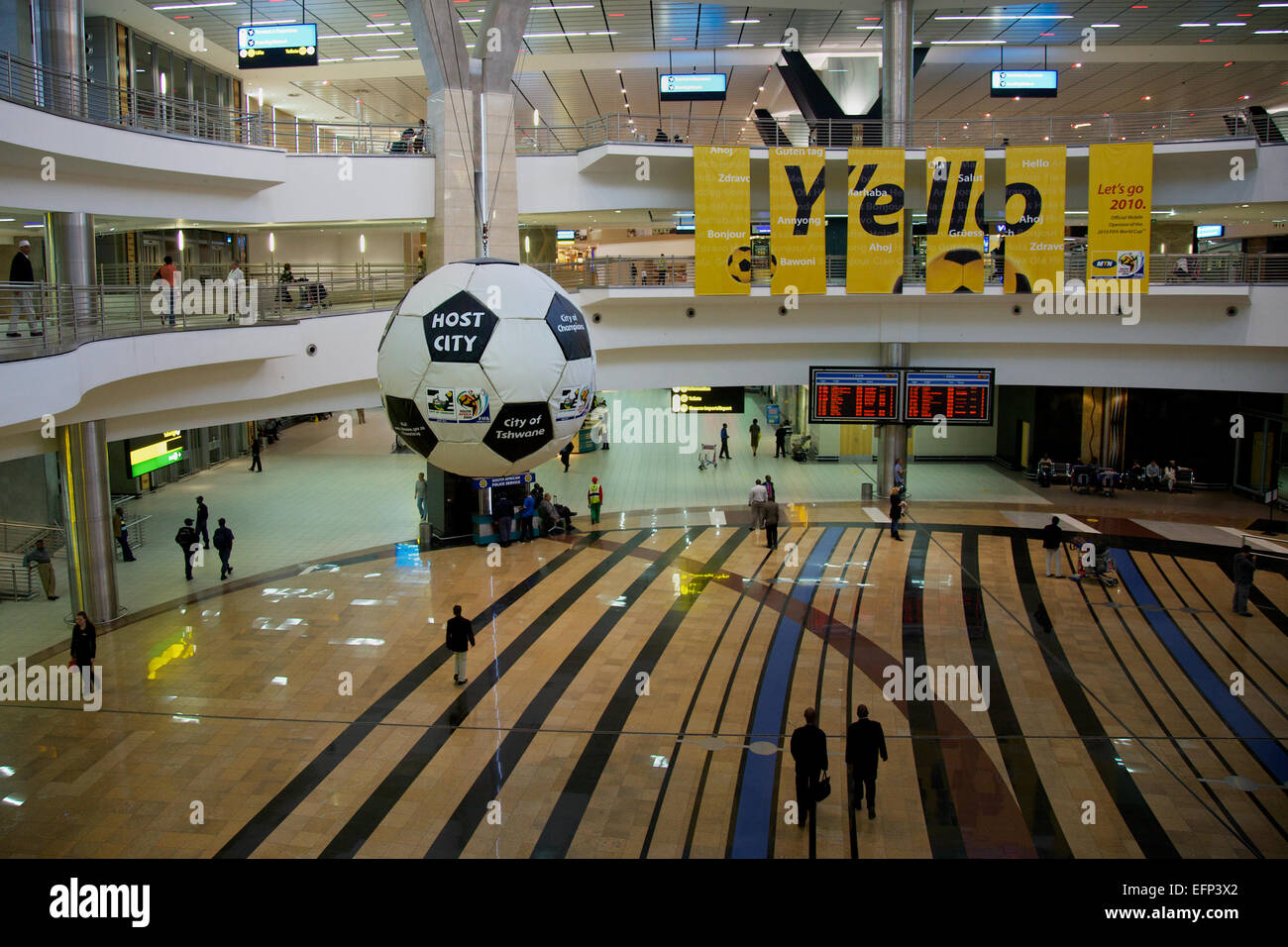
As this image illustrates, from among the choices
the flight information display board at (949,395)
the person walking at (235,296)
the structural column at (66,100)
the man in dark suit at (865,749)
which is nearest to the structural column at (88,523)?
the structural column at (66,100)

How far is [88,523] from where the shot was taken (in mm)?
14711

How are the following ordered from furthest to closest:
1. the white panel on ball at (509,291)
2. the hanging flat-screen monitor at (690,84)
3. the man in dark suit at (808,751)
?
the hanging flat-screen monitor at (690,84) → the man in dark suit at (808,751) → the white panel on ball at (509,291)

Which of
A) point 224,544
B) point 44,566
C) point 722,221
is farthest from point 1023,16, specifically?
point 44,566

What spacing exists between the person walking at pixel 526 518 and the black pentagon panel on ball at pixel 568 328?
1380 cm

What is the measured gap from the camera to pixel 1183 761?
9.72 m

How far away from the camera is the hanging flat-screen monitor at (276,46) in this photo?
59.0 ft

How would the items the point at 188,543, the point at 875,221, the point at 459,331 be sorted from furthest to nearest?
the point at 875,221, the point at 188,543, the point at 459,331

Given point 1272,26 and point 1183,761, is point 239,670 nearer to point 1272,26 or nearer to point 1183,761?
point 1183,761

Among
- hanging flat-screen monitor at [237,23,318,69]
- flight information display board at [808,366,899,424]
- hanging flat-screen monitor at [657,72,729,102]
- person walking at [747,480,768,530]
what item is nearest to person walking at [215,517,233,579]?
hanging flat-screen monitor at [237,23,318,69]

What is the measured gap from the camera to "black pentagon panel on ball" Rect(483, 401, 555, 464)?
195 inches

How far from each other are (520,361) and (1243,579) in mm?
13551

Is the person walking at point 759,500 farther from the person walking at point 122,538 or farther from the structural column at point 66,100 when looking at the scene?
the person walking at point 122,538

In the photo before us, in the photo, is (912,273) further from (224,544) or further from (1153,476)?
(224,544)

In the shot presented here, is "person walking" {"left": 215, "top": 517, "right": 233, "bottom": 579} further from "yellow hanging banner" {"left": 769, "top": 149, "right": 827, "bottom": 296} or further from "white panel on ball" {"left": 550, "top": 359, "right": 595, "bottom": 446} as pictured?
"white panel on ball" {"left": 550, "top": 359, "right": 595, "bottom": 446}
